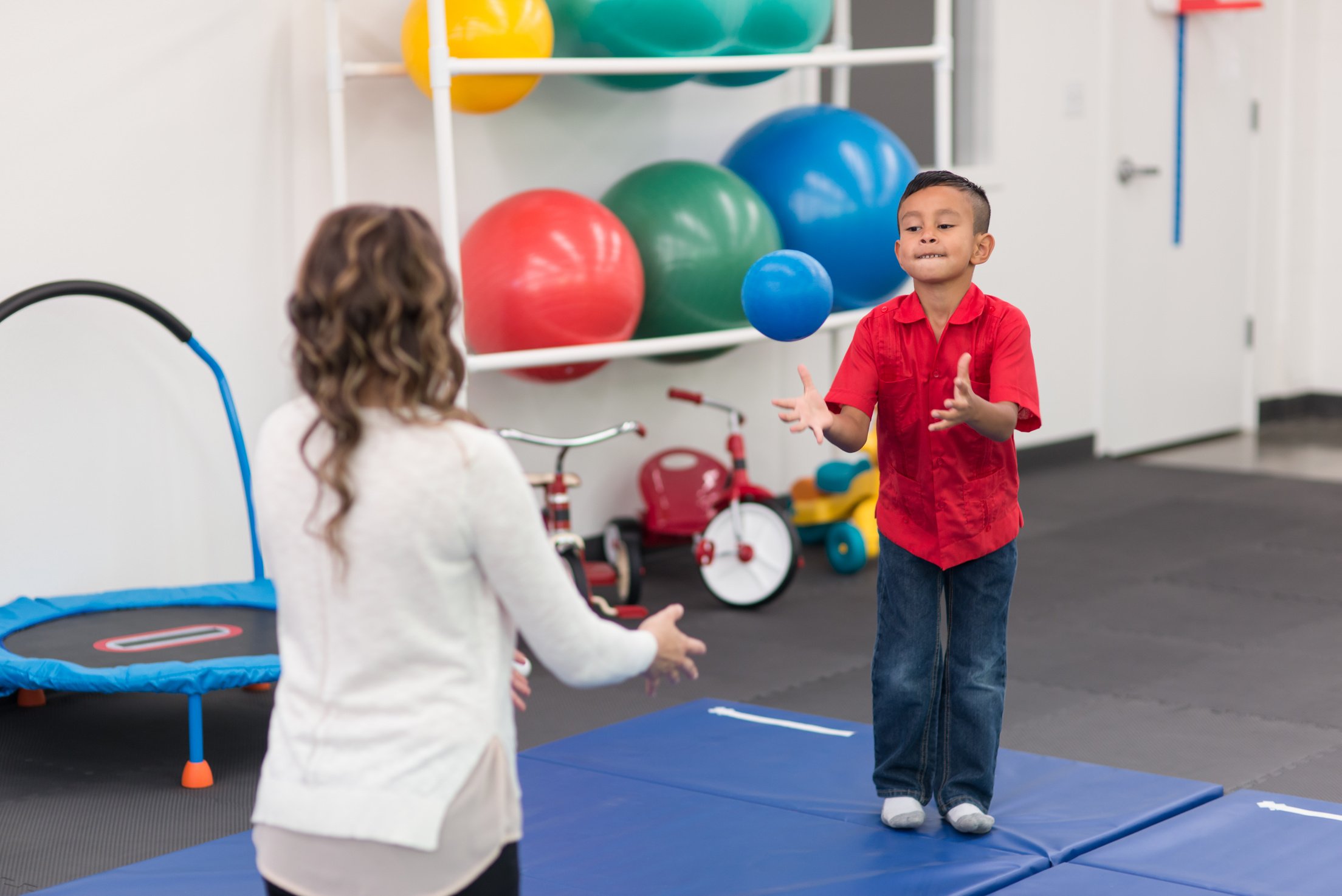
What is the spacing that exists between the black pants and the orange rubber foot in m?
1.59

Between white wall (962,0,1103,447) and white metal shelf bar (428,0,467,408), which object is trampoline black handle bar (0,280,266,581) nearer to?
white metal shelf bar (428,0,467,408)

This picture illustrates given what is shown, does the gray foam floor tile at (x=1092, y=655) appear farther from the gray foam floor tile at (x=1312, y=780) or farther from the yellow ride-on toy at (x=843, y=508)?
the yellow ride-on toy at (x=843, y=508)

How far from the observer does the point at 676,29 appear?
3.99m

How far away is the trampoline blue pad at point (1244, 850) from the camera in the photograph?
2.29 meters

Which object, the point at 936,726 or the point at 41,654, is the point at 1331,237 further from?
the point at 41,654

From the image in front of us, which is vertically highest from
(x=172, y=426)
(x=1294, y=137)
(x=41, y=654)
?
(x=1294, y=137)

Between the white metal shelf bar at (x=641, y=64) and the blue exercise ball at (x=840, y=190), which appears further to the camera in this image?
the blue exercise ball at (x=840, y=190)

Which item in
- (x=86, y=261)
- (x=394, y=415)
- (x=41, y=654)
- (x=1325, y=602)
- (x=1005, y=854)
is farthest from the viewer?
(x=1325, y=602)

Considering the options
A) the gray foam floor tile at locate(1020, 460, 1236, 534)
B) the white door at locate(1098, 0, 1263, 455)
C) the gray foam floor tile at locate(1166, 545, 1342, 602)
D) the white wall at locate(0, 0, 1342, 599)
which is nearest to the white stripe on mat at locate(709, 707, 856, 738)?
the white wall at locate(0, 0, 1342, 599)

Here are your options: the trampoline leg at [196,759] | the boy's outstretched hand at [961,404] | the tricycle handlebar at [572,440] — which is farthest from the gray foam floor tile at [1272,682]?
the trampoline leg at [196,759]

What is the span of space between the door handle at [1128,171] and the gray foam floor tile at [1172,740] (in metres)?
3.74

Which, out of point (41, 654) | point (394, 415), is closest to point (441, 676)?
point (394, 415)

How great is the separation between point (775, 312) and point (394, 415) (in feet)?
4.36

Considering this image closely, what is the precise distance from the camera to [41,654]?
3.10 m
